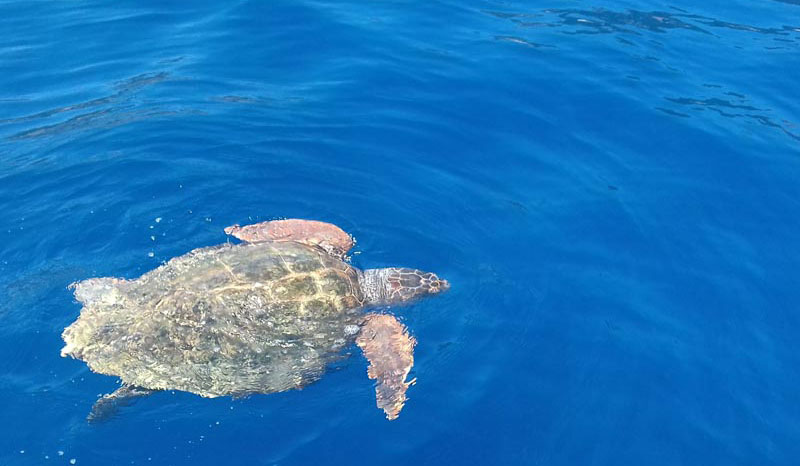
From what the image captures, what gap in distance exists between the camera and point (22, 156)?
11117 mm

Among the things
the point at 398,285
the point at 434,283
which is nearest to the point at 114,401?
the point at 398,285

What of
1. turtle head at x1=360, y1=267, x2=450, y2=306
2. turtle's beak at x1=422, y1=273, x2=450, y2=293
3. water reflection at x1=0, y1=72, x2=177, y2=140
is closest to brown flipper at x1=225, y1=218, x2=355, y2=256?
turtle head at x1=360, y1=267, x2=450, y2=306

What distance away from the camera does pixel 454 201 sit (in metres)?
10.6

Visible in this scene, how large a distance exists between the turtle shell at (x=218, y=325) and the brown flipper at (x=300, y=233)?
3.61 ft

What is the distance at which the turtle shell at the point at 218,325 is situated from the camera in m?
7.53


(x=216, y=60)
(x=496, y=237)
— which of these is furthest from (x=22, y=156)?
(x=496, y=237)

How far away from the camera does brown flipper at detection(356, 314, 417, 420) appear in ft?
24.9

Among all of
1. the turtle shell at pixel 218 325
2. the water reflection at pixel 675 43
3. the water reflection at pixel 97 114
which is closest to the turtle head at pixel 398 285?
the turtle shell at pixel 218 325

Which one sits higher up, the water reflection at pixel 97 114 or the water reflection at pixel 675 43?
the water reflection at pixel 675 43

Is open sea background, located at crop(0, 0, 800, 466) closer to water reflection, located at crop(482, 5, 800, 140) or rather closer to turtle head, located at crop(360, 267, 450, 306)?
water reflection, located at crop(482, 5, 800, 140)

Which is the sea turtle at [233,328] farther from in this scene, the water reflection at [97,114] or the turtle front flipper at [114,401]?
the water reflection at [97,114]

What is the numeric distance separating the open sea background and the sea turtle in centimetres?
24

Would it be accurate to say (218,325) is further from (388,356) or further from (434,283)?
(434,283)

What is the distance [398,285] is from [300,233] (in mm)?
1660
